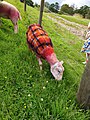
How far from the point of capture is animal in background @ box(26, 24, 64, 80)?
3.88 meters

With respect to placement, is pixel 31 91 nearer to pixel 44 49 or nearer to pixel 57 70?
pixel 57 70

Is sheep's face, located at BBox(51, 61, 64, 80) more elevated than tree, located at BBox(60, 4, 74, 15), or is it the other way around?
sheep's face, located at BBox(51, 61, 64, 80)

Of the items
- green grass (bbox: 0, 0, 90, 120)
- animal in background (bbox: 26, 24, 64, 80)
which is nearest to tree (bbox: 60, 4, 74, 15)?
green grass (bbox: 0, 0, 90, 120)

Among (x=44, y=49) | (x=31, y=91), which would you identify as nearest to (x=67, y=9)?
(x=44, y=49)

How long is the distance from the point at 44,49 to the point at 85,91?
106 cm

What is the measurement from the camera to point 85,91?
3377mm

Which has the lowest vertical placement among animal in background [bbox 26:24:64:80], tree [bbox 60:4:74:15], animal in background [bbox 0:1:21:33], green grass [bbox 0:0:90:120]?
tree [bbox 60:4:74:15]

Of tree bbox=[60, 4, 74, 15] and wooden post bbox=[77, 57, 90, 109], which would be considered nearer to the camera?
wooden post bbox=[77, 57, 90, 109]

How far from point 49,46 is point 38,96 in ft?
3.28

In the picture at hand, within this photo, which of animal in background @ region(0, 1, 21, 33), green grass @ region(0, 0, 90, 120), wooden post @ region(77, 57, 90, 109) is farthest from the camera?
animal in background @ region(0, 1, 21, 33)

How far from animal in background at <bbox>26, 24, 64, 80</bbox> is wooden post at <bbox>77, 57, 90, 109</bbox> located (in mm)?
543

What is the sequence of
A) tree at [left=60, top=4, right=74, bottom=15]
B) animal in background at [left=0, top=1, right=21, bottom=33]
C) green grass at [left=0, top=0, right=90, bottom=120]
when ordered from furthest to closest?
tree at [left=60, top=4, right=74, bottom=15]
animal in background at [left=0, top=1, right=21, bottom=33]
green grass at [left=0, top=0, right=90, bottom=120]

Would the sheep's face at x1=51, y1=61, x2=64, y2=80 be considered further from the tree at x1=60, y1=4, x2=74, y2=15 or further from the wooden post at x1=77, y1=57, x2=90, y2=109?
the tree at x1=60, y1=4, x2=74, y2=15

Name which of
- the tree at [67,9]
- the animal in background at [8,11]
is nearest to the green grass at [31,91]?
the animal in background at [8,11]
